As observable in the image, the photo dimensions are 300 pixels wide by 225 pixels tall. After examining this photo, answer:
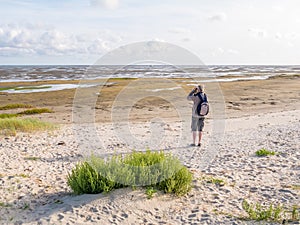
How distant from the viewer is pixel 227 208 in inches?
235

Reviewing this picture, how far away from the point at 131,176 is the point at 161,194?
2.20 feet

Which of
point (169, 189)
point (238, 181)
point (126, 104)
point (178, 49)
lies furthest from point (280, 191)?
point (126, 104)

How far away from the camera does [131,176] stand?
6.16 meters

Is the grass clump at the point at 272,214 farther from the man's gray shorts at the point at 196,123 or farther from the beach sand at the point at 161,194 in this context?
the man's gray shorts at the point at 196,123

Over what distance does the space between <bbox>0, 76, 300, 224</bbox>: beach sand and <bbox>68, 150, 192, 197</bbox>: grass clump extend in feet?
0.59

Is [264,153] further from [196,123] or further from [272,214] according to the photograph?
[272,214]

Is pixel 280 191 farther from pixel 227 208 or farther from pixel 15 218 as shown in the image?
pixel 15 218

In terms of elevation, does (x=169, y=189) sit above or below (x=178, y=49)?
below

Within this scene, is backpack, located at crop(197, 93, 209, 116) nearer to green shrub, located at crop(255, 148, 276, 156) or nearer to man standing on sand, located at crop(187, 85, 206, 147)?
man standing on sand, located at crop(187, 85, 206, 147)

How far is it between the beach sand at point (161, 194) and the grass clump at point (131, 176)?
0.59ft

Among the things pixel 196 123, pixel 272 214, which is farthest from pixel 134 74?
pixel 272 214

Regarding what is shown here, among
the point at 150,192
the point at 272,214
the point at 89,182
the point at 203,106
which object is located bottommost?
the point at 272,214

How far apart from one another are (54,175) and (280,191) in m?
5.12

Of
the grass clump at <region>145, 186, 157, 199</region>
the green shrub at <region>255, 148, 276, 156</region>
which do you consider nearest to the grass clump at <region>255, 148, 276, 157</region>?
the green shrub at <region>255, 148, 276, 156</region>
